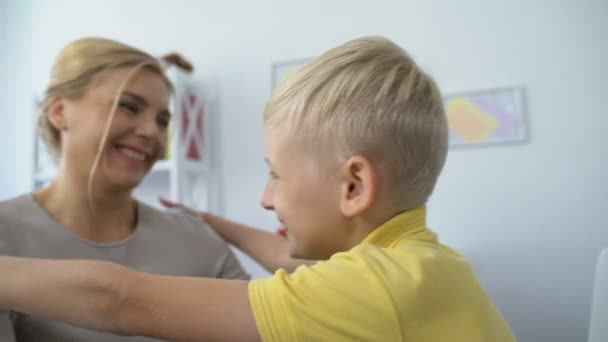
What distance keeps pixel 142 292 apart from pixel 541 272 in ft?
4.37

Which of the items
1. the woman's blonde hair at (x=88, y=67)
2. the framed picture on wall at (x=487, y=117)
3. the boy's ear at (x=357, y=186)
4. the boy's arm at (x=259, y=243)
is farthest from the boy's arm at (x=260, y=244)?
the framed picture on wall at (x=487, y=117)

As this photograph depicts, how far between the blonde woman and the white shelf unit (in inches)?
20.0

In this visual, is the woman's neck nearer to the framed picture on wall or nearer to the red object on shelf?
the red object on shelf

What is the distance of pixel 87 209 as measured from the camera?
3.49 ft

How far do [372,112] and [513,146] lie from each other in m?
1.11

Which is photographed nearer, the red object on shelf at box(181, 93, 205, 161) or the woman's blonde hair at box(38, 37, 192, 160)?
the woman's blonde hair at box(38, 37, 192, 160)

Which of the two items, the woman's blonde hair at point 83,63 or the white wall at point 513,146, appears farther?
the white wall at point 513,146

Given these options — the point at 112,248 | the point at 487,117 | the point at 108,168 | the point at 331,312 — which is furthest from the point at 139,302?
the point at 487,117

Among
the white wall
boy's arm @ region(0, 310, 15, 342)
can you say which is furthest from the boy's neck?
the white wall

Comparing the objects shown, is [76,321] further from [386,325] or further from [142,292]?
[386,325]

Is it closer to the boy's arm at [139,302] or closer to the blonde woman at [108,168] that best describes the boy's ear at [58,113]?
the blonde woman at [108,168]

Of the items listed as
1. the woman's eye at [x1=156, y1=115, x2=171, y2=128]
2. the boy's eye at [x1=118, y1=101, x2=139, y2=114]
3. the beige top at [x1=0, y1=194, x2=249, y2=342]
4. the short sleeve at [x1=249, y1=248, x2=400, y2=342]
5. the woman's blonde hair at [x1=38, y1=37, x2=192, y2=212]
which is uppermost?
the woman's blonde hair at [x1=38, y1=37, x2=192, y2=212]

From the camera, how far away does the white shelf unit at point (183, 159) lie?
172cm

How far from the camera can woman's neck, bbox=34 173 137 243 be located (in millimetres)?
1034
